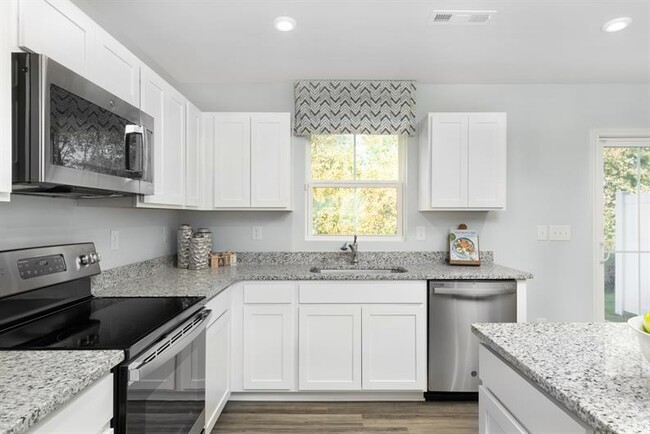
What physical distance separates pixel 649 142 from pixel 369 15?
279 centimetres

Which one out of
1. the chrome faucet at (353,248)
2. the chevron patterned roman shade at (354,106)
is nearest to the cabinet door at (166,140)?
the chevron patterned roman shade at (354,106)

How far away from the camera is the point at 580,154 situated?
3262 millimetres

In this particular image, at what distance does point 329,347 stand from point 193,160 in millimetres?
1618

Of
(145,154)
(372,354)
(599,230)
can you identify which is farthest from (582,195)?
(145,154)

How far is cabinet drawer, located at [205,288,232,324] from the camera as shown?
212cm

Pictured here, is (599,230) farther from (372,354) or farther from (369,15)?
(369,15)

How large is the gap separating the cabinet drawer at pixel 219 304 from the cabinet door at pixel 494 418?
54.0 inches

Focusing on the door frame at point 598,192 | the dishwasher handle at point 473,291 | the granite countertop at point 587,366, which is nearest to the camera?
the granite countertop at point 587,366

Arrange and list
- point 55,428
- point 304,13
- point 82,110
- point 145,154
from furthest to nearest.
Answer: point 304,13 → point 145,154 → point 82,110 → point 55,428

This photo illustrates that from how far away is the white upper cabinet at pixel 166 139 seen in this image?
81.7 inches

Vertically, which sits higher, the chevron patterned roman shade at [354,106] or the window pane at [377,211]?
the chevron patterned roman shade at [354,106]

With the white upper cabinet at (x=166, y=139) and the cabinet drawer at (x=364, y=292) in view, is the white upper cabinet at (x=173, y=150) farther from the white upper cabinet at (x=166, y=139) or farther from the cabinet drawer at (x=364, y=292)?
the cabinet drawer at (x=364, y=292)

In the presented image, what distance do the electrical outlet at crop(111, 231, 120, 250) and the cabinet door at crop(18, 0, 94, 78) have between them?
105 cm

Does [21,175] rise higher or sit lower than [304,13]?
lower
